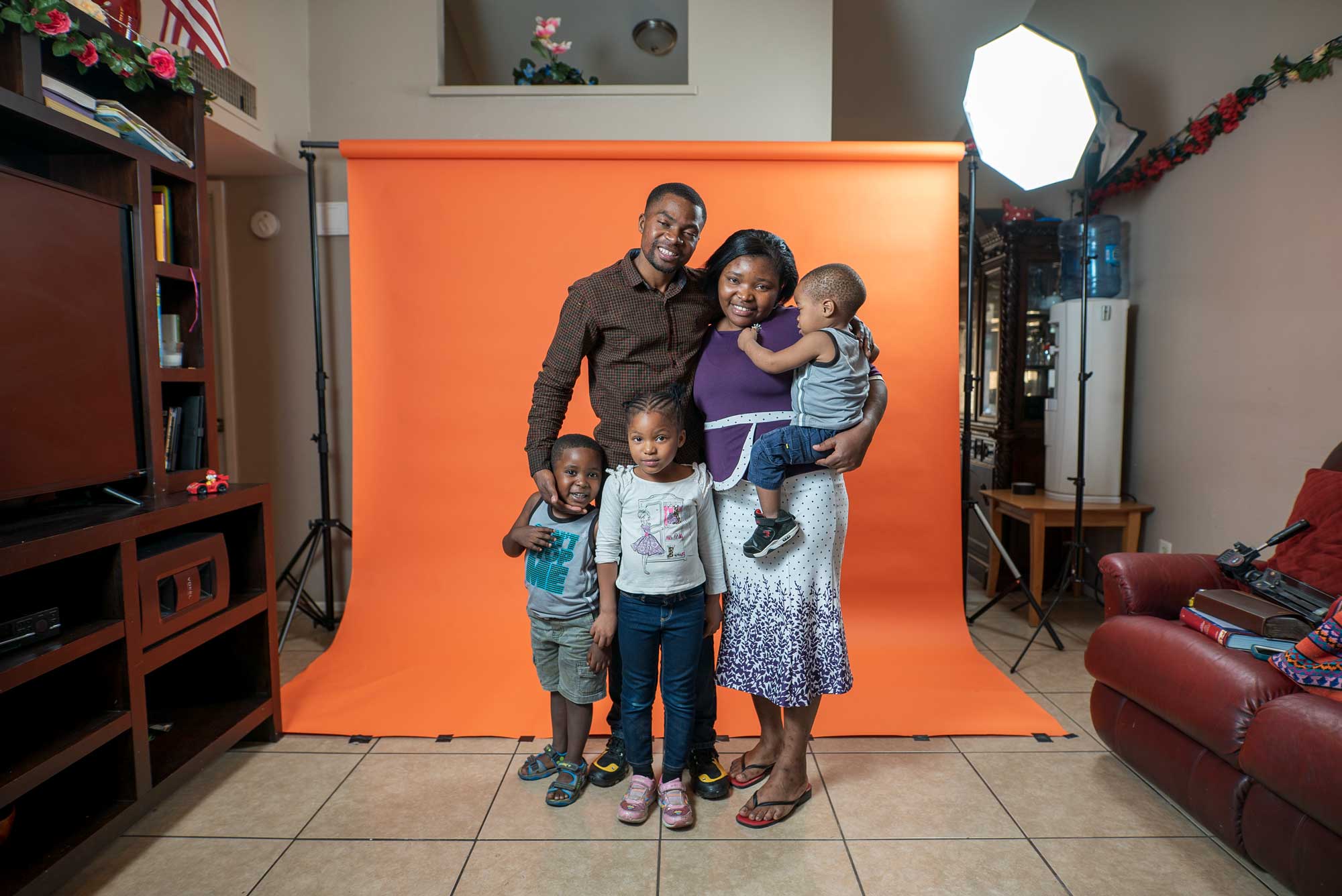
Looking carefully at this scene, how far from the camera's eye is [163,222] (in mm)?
2219

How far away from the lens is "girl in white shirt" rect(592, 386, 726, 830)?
1.75 m

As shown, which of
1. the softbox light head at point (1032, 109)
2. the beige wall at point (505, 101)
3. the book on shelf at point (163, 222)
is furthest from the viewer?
the beige wall at point (505, 101)

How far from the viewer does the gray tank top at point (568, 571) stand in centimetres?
191

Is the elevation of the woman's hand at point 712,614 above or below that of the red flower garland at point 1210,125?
below

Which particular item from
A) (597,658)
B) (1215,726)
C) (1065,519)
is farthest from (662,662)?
(1065,519)

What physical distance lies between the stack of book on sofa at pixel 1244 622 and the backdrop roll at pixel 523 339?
94 centimetres

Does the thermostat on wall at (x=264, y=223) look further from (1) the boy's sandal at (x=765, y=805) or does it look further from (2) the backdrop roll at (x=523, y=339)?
(1) the boy's sandal at (x=765, y=805)

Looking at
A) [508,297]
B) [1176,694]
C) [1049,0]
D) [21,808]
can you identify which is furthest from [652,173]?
[1049,0]

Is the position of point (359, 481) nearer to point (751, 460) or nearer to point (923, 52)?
point (751, 460)

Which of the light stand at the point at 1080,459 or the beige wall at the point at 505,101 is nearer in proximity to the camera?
the light stand at the point at 1080,459

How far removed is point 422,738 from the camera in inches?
92.1

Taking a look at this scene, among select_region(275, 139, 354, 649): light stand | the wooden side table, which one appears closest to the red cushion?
the wooden side table

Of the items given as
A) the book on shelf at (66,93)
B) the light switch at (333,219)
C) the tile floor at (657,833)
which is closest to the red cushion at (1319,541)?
the tile floor at (657,833)

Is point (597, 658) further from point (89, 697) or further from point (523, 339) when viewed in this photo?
point (523, 339)
